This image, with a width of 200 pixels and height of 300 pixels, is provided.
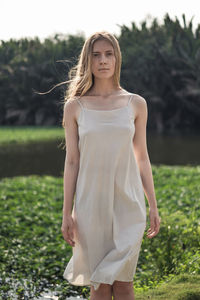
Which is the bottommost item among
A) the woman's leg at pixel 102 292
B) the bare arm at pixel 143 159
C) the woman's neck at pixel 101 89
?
the woman's leg at pixel 102 292

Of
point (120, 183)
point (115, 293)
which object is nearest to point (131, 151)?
point (120, 183)

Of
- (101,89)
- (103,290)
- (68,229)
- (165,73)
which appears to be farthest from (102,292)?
(165,73)

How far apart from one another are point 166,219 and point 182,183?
3464 mm

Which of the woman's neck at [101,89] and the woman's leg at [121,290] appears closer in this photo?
the woman's leg at [121,290]

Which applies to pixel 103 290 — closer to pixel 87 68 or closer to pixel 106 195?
pixel 106 195

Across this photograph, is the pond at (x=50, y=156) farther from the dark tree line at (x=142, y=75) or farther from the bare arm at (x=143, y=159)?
the bare arm at (x=143, y=159)

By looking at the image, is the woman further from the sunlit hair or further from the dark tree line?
the dark tree line

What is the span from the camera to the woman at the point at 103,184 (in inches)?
90.0

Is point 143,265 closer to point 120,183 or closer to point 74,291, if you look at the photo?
point 74,291

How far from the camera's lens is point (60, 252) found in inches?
198

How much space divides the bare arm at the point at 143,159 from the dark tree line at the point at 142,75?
19484 millimetres

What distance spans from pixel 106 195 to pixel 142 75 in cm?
2123

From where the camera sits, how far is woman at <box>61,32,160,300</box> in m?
2.29

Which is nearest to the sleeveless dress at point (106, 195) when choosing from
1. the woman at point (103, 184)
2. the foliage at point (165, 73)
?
the woman at point (103, 184)
